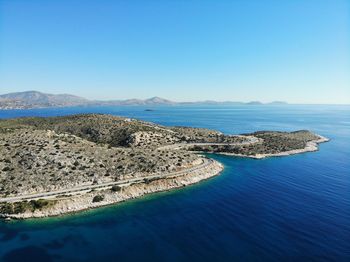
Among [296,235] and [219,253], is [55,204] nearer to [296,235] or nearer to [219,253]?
[219,253]

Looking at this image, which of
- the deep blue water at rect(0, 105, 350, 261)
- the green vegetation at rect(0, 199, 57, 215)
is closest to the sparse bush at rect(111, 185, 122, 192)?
the deep blue water at rect(0, 105, 350, 261)

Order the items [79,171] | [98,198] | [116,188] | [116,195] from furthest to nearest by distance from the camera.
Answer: [79,171]
[116,188]
[116,195]
[98,198]

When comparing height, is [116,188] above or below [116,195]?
above

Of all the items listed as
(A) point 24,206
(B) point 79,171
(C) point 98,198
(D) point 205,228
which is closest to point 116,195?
(C) point 98,198

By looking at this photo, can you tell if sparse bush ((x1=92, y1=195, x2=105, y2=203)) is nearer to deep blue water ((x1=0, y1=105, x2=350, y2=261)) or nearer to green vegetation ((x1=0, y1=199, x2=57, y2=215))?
deep blue water ((x1=0, y1=105, x2=350, y2=261))

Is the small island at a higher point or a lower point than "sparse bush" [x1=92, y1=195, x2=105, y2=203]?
higher

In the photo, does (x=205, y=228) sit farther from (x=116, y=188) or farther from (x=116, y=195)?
(x=116, y=188)

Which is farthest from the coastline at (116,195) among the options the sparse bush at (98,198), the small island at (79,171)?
the sparse bush at (98,198)

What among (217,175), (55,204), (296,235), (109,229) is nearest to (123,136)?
(217,175)

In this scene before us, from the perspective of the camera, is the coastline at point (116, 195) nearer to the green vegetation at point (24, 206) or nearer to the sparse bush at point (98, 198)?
the sparse bush at point (98, 198)
